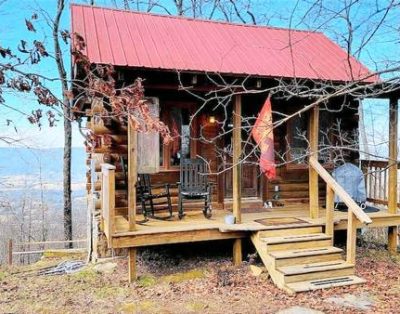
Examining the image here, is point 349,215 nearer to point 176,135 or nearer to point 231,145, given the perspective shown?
point 231,145

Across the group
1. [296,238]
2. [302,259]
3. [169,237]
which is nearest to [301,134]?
[296,238]

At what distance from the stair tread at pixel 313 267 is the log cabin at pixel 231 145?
0.02 metres

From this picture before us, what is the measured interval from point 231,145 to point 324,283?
347 cm

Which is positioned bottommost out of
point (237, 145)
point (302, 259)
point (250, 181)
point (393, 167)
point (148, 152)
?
point (302, 259)

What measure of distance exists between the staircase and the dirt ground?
167 mm

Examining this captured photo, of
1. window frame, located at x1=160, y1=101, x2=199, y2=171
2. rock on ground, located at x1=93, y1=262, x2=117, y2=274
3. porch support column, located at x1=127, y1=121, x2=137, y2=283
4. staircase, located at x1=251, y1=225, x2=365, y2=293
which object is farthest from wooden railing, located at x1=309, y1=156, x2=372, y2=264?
rock on ground, located at x1=93, y1=262, x2=117, y2=274

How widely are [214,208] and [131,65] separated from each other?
11.5ft

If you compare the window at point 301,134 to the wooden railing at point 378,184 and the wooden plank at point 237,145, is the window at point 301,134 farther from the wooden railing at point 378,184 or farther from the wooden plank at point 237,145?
the wooden plank at point 237,145

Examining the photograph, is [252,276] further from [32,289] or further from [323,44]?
[323,44]

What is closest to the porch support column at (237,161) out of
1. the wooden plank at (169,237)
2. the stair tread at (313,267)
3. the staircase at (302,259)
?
the wooden plank at (169,237)

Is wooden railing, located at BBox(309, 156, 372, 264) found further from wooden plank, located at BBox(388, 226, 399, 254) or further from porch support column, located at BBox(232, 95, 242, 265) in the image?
wooden plank, located at BBox(388, 226, 399, 254)

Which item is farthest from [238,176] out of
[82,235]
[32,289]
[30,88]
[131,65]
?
[82,235]

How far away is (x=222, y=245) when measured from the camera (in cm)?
795

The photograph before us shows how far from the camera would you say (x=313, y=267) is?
573 cm
